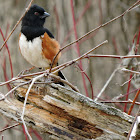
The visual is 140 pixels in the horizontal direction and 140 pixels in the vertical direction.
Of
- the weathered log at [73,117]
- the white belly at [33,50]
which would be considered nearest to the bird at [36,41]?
the white belly at [33,50]

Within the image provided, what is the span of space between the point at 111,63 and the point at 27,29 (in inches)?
78.7

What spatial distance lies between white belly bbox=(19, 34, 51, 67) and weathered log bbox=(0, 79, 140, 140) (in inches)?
26.4

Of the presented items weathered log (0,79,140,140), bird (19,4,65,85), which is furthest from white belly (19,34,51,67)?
weathered log (0,79,140,140)

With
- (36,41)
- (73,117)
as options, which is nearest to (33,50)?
(36,41)

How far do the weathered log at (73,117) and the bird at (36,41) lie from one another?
68 centimetres

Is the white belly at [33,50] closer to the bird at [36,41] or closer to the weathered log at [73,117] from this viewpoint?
the bird at [36,41]

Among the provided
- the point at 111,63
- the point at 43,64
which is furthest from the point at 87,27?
the point at 43,64

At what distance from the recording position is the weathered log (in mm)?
1662

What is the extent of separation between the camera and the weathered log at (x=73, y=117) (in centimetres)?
166

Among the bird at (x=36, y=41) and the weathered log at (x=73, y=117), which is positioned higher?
the bird at (x=36, y=41)

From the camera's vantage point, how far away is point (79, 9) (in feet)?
13.7

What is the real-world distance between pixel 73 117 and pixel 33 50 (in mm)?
859

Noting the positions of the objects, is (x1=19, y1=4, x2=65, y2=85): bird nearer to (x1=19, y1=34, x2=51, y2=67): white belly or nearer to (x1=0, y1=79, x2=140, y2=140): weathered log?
(x1=19, y1=34, x2=51, y2=67): white belly

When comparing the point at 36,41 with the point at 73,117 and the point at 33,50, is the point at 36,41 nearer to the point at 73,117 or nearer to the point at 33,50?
the point at 33,50
